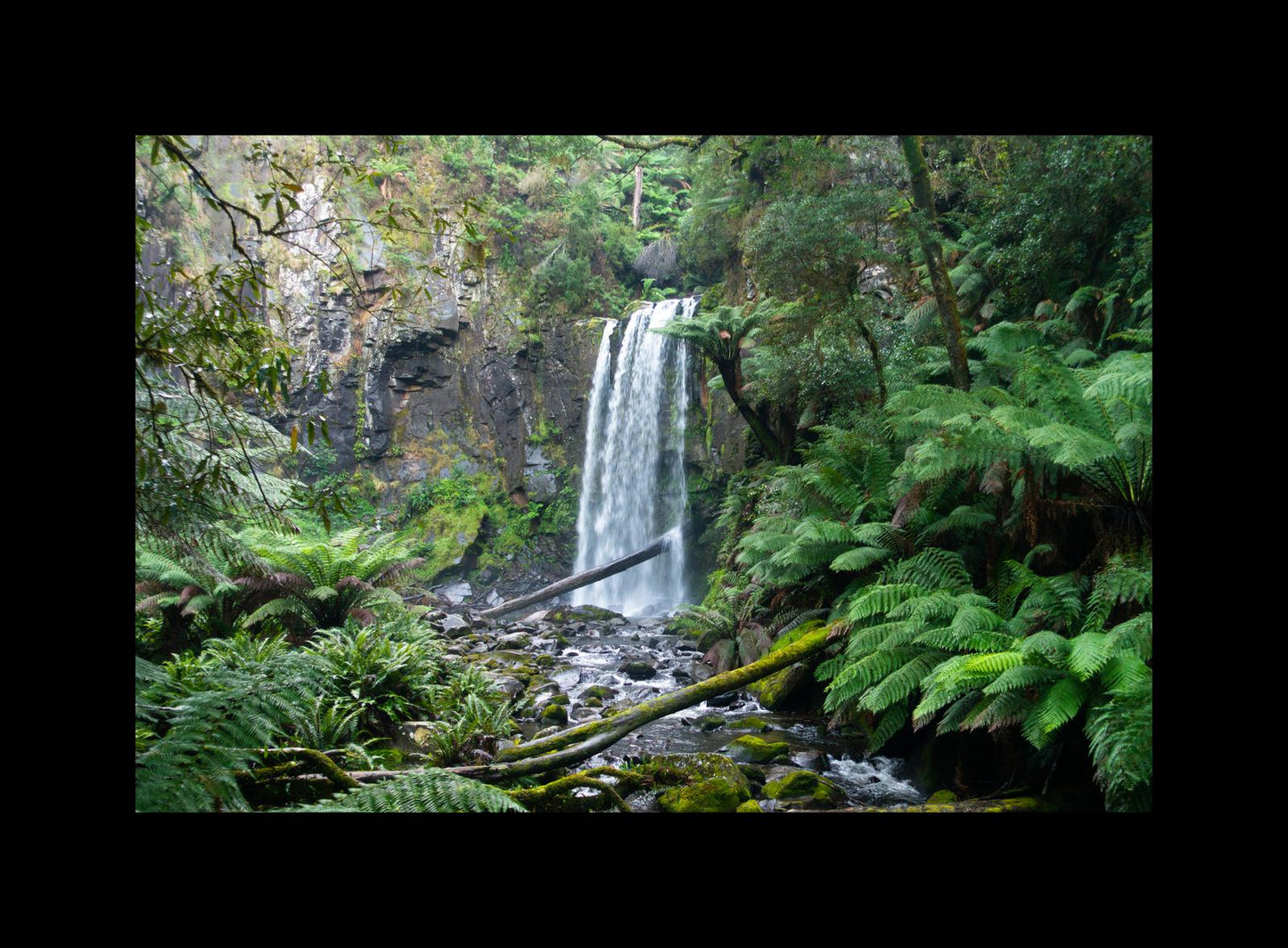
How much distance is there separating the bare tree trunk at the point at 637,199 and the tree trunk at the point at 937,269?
9.70 m

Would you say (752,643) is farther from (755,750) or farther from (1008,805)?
(1008,805)

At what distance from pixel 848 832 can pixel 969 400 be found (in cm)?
219

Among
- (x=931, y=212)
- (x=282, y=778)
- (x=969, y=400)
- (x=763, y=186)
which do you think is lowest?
(x=282, y=778)

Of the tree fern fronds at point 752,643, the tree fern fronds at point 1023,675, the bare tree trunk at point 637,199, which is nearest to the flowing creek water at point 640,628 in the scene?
the tree fern fronds at point 752,643

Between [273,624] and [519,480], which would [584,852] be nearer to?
[273,624]

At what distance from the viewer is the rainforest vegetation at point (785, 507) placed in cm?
176

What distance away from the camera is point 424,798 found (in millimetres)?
1585

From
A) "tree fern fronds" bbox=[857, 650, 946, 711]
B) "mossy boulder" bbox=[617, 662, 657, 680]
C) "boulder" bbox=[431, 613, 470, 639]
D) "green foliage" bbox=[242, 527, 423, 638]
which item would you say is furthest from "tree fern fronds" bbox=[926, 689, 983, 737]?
"boulder" bbox=[431, 613, 470, 639]

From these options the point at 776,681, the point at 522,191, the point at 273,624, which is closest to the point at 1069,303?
the point at 776,681

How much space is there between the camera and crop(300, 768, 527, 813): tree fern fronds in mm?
1531

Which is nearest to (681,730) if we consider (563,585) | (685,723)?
(685,723)

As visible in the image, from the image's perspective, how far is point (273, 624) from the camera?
4.34 meters

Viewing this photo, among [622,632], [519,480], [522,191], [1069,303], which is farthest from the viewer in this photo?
[519,480]

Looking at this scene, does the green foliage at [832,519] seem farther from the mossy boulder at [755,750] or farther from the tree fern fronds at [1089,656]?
the tree fern fronds at [1089,656]
